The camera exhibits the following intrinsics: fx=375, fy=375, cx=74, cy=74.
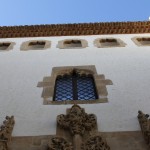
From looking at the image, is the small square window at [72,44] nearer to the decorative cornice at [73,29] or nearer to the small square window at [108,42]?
the small square window at [108,42]

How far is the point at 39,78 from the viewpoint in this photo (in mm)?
10797

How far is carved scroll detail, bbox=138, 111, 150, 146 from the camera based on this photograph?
7.42 meters

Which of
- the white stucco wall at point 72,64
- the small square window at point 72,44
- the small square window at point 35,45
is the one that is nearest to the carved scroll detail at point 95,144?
the white stucco wall at point 72,64

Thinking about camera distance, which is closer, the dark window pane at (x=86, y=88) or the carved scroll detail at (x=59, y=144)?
the carved scroll detail at (x=59, y=144)

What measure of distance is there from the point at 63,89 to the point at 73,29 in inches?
259

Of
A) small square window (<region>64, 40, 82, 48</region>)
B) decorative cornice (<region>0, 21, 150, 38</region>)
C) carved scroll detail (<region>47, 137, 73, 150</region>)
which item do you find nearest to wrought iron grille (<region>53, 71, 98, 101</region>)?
carved scroll detail (<region>47, 137, 73, 150</region>)

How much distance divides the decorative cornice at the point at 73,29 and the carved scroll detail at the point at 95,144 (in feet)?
30.8

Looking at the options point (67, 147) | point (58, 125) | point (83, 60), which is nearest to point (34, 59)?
point (83, 60)

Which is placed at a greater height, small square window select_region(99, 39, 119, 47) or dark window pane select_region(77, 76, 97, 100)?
small square window select_region(99, 39, 119, 47)

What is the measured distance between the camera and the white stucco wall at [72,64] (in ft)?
27.1

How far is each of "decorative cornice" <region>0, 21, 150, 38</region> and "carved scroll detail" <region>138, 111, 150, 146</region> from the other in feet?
28.2

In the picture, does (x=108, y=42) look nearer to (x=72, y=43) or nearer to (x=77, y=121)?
(x=72, y=43)

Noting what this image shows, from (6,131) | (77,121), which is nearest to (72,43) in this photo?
(77,121)

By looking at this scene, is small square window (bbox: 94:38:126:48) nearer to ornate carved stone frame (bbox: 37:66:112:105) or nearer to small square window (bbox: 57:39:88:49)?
small square window (bbox: 57:39:88:49)
